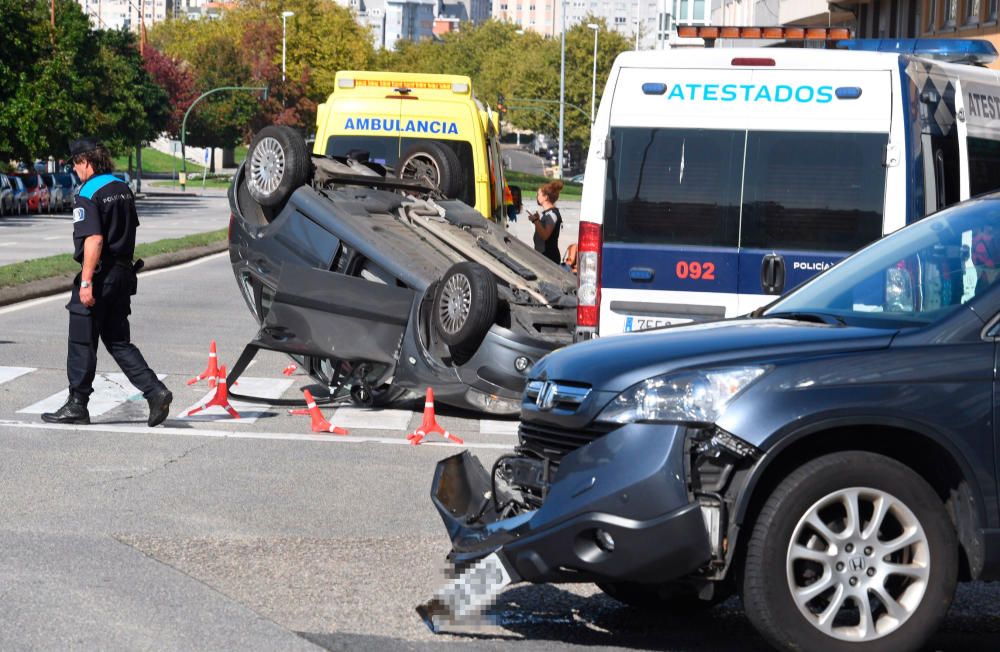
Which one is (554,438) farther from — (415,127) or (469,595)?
(415,127)

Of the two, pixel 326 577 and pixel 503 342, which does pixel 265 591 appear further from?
pixel 503 342

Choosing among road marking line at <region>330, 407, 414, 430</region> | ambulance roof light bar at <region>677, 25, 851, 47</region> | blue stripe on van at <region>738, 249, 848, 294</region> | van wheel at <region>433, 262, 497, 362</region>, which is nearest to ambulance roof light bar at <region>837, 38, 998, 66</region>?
ambulance roof light bar at <region>677, 25, 851, 47</region>

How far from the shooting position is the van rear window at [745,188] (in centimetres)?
995

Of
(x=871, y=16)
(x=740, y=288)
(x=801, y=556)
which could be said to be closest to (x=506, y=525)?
(x=801, y=556)

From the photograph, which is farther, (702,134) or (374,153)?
(374,153)

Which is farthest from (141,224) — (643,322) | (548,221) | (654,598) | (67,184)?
(654,598)

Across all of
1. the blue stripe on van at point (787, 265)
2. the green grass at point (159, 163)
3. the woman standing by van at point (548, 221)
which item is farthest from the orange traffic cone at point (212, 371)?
the green grass at point (159, 163)

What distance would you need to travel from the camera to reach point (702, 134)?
10.1 m

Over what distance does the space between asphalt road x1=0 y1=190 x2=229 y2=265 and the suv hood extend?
2291 centimetres

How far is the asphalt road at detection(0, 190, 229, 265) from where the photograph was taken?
32322 mm

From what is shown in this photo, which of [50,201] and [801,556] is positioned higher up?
[801,556]

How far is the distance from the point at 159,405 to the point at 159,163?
374 ft

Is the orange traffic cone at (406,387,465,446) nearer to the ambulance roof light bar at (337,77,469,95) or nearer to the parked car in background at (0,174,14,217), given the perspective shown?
the ambulance roof light bar at (337,77,469,95)

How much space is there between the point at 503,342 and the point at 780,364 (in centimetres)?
588
